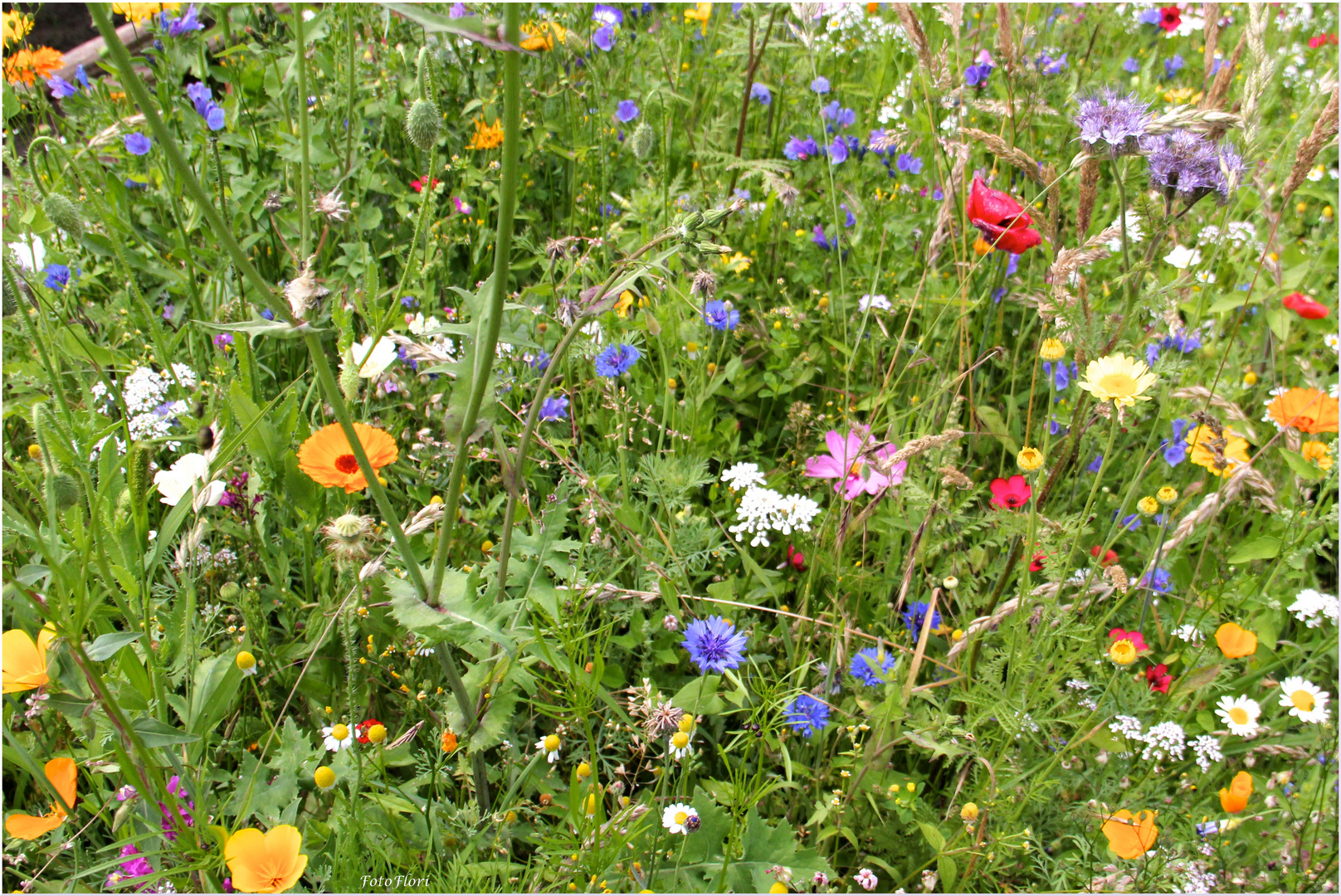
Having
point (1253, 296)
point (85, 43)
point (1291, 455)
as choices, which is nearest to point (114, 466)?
point (1291, 455)

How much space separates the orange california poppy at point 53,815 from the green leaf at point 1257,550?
2090 millimetres

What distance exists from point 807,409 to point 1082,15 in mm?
3213

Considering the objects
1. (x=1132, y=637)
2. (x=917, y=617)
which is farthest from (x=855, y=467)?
(x=1132, y=637)

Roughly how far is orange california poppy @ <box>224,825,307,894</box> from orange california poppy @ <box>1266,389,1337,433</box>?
2.02m

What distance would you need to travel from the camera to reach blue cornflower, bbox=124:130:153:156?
2.22m

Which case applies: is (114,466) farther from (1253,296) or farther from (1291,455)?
(1253,296)

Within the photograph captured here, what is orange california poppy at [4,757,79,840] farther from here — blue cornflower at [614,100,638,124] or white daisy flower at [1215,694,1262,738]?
blue cornflower at [614,100,638,124]

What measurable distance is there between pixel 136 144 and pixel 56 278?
476mm

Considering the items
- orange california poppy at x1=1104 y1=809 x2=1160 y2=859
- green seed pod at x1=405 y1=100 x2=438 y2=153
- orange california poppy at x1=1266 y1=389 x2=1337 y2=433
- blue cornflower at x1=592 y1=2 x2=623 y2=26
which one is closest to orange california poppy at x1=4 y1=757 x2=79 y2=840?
green seed pod at x1=405 y1=100 x2=438 y2=153

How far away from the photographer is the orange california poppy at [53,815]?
1134 millimetres

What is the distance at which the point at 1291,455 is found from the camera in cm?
178

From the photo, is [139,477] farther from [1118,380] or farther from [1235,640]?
[1235,640]

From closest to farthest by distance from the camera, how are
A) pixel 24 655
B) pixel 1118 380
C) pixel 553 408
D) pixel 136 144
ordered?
pixel 24 655, pixel 1118 380, pixel 553 408, pixel 136 144

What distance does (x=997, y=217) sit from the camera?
5.22ft
